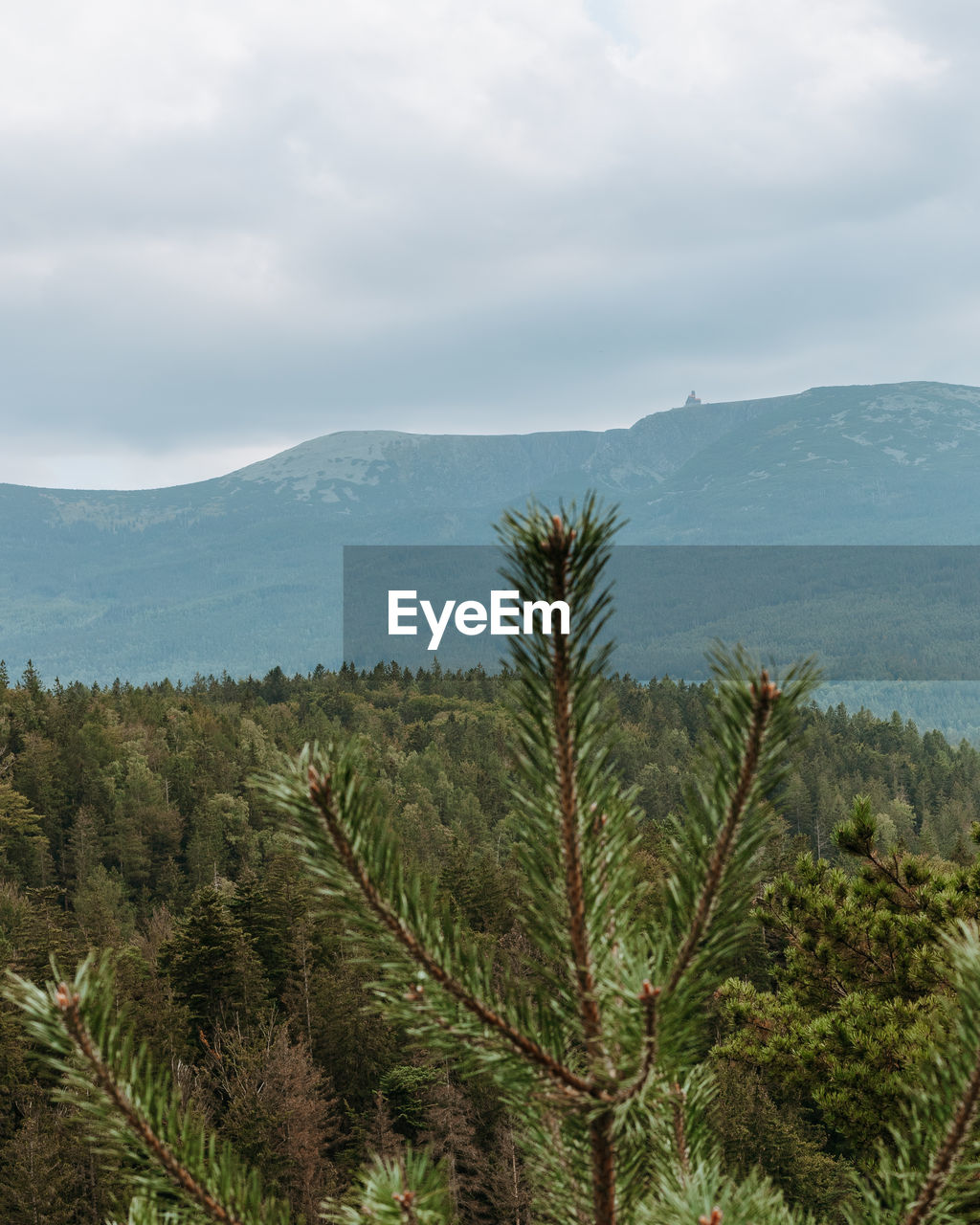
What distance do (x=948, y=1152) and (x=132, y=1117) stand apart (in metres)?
2.05

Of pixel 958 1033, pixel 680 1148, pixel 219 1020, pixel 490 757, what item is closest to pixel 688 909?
pixel 958 1033

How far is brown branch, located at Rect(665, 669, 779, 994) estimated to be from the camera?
2289 millimetres

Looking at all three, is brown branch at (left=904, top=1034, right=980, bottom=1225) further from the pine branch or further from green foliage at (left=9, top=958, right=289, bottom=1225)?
green foliage at (left=9, top=958, right=289, bottom=1225)

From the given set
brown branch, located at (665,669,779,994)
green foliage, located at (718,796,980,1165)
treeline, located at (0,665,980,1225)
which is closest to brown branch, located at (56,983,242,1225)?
treeline, located at (0,665,980,1225)

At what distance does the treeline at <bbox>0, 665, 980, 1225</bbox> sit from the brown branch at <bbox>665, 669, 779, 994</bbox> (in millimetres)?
120

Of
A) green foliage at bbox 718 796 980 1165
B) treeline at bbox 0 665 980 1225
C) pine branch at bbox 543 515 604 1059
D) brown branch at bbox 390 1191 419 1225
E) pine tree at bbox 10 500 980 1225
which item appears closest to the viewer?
pine branch at bbox 543 515 604 1059

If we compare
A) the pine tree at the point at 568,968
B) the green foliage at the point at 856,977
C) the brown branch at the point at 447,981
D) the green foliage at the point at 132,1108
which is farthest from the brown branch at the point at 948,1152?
the green foliage at the point at 856,977

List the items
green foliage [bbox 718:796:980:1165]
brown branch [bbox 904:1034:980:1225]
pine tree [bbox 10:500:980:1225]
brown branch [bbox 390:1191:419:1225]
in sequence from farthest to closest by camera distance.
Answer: green foliage [bbox 718:796:980:1165], brown branch [bbox 390:1191:419:1225], brown branch [bbox 904:1034:980:1225], pine tree [bbox 10:500:980:1225]

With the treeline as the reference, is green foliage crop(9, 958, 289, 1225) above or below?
above

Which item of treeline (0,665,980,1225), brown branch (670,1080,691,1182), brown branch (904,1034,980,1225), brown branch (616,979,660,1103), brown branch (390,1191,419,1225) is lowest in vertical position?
treeline (0,665,980,1225)

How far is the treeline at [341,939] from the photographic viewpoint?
12086mm

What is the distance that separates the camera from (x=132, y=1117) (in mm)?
2746

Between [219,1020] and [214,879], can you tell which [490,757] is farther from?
[219,1020]

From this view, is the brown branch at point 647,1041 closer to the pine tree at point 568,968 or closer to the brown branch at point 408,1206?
the pine tree at point 568,968
